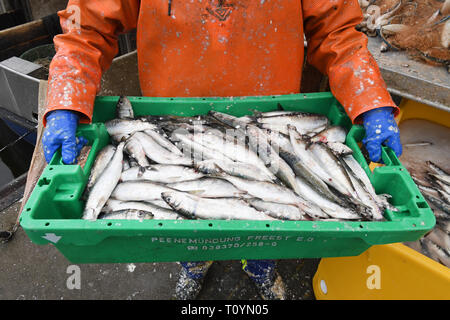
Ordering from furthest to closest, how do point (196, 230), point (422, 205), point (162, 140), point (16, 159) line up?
point (16, 159), point (162, 140), point (422, 205), point (196, 230)

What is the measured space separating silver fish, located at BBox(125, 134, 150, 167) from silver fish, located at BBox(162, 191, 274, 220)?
38cm

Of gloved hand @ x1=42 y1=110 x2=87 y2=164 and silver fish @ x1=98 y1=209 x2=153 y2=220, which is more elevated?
gloved hand @ x1=42 y1=110 x2=87 y2=164

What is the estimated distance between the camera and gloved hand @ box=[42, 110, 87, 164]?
176 centimetres

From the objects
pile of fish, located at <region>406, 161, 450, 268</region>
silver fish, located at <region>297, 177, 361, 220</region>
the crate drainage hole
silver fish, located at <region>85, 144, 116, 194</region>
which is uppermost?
the crate drainage hole

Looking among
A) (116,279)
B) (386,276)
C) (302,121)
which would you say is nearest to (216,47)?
(302,121)

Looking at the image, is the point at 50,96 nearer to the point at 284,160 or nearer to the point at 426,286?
the point at 284,160

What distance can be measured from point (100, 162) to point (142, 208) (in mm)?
449

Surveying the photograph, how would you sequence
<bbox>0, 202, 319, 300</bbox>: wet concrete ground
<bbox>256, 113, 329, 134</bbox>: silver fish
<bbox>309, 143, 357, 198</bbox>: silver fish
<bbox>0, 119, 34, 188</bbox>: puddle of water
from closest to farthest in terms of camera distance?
<bbox>309, 143, 357, 198</bbox>: silver fish → <bbox>256, 113, 329, 134</bbox>: silver fish → <bbox>0, 202, 319, 300</bbox>: wet concrete ground → <bbox>0, 119, 34, 188</bbox>: puddle of water

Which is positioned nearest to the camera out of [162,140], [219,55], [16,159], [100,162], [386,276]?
[386,276]

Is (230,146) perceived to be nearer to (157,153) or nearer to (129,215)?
(157,153)

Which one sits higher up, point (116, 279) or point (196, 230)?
point (196, 230)

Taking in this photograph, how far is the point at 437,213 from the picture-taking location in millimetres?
2219

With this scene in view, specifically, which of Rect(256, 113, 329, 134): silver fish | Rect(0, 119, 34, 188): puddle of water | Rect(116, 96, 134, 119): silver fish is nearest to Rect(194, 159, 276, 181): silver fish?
Rect(256, 113, 329, 134): silver fish

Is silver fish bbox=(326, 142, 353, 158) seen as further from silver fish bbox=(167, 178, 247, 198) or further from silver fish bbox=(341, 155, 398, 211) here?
silver fish bbox=(167, 178, 247, 198)
